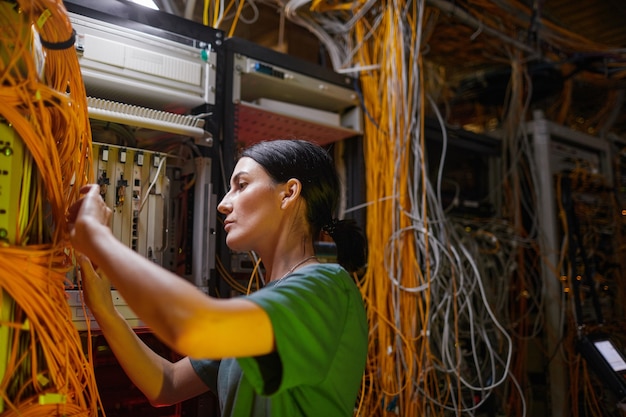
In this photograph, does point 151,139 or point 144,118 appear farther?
point 151,139

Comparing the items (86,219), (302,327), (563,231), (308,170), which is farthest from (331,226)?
(563,231)

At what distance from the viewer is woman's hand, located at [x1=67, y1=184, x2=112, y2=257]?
83 centimetres

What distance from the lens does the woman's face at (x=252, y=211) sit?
1.11m

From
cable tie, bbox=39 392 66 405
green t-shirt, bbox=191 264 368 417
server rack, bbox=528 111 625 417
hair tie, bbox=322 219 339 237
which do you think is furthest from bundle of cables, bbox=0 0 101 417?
server rack, bbox=528 111 625 417

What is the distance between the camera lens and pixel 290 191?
44.9 inches

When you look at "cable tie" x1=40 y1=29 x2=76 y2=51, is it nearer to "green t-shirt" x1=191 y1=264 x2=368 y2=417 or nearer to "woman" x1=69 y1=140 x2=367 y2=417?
"woman" x1=69 y1=140 x2=367 y2=417

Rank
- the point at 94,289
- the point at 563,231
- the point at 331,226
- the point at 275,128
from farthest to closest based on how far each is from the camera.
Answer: the point at 563,231 → the point at 275,128 → the point at 331,226 → the point at 94,289

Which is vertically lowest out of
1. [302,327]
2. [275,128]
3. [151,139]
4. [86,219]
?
[302,327]

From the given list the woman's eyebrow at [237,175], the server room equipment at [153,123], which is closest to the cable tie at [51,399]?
the server room equipment at [153,123]

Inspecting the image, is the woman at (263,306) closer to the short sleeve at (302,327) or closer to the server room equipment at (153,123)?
the short sleeve at (302,327)

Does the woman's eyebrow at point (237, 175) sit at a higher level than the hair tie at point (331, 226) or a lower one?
higher

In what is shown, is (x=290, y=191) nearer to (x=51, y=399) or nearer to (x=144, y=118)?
(x=144, y=118)

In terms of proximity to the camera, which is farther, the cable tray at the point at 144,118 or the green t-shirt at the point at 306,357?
the cable tray at the point at 144,118

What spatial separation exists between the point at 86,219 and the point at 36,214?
0.10 m
